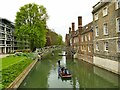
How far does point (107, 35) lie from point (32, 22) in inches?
1025

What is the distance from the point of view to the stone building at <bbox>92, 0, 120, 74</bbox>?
24297 millimetres

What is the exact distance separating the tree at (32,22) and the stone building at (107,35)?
17.7 m

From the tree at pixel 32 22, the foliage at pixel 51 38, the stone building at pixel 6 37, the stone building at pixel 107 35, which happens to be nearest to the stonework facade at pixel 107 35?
the stone building at pixel 107 35

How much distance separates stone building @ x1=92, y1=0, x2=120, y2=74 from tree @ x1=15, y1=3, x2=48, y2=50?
697 inches

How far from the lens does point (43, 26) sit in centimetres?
4891

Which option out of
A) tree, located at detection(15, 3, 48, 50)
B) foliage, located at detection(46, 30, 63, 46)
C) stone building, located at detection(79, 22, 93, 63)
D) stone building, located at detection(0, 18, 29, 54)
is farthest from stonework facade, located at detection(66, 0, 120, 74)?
foliage, located at detection(46, 30, 63, 46)

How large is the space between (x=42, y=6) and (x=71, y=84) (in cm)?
3269

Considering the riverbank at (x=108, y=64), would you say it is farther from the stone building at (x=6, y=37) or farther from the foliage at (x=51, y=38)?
the foliage at (x=51, y=38)

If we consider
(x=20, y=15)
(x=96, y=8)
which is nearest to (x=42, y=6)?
(x=20, y=15)

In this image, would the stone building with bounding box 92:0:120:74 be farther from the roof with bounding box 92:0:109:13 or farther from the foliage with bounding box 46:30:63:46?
the foliage with bounding box 46:30:63:46

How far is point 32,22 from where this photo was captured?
1935 inches

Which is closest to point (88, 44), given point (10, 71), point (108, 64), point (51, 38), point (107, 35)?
point (107, 35)

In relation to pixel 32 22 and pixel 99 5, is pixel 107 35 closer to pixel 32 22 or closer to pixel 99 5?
pixel 99 5

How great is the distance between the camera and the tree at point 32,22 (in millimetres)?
46938
